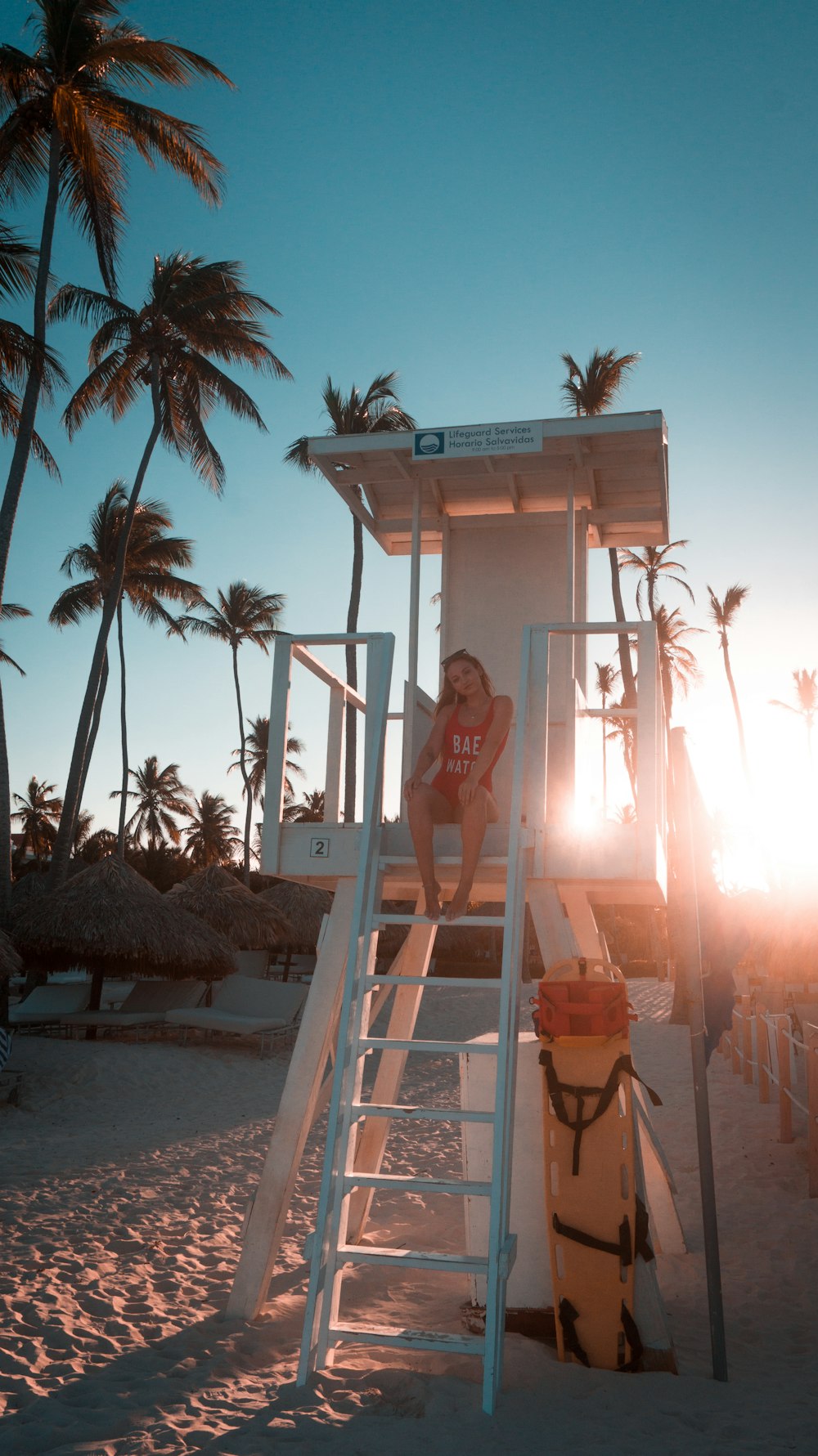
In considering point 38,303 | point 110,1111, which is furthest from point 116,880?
point 38,303

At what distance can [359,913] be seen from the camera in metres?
4.81

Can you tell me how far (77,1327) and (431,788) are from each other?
2997mm

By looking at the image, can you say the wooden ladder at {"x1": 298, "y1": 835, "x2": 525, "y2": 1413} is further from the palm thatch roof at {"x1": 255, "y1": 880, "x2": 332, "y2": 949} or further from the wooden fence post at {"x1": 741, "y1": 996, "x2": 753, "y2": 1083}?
the palm thatch roof at {"x1": 255, "y1": 880, "x2": 332, "y2": 949}

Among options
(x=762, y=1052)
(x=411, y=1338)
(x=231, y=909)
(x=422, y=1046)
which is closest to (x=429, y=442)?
(x=422, y=1046)

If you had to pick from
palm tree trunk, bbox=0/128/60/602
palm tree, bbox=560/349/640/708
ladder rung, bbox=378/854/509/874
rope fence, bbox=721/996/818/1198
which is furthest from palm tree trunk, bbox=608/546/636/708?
ladder rung, bbox=378/854/509/874

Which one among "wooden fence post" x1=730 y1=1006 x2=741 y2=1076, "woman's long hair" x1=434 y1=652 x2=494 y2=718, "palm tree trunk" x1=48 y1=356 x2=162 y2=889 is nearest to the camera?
"woman's long hair" x1=434 y1=652 x2=494 y2=718

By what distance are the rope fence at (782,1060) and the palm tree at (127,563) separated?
71.2 feet

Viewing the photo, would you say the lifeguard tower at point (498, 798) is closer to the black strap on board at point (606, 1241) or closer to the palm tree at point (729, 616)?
the black strap on board at point (606, 1241)

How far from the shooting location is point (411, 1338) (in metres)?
3.98

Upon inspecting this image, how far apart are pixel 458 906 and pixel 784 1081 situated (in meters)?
6.99

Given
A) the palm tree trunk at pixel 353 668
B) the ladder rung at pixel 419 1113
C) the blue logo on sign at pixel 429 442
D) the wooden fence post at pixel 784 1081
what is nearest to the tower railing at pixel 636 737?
the ladder rung at pixel 419 1113

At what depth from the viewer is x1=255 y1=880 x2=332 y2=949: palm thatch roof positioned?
23.5 meters

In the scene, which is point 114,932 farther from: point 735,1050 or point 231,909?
point 735,1050

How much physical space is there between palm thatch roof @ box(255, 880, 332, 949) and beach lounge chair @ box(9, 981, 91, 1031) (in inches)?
239
